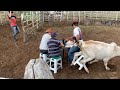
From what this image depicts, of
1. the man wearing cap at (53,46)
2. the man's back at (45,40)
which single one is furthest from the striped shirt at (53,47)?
the man's back at (45,40)

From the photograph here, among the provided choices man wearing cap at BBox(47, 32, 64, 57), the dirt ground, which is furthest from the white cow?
man wearing cap at BBox(47, 32, 64, 57)

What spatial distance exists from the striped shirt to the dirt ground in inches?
23.6

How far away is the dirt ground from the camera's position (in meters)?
7.17

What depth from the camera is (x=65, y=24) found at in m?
12.7

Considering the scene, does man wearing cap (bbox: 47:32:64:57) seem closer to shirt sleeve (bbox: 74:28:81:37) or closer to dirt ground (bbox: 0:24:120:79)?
dirt ground (bbox: 0:24:120:79)

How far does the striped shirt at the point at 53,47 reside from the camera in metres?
6.77

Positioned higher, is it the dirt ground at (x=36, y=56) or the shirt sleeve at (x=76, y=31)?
the shirt sleeve at (x=76, y=31)

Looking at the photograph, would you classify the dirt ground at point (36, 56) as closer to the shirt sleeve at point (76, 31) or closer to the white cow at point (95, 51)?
the white cow at point (95, 51)

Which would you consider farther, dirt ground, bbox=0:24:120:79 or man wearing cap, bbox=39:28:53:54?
dirt ground, bbox=0:24:120:79

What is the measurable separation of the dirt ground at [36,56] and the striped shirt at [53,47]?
60 centimetres
